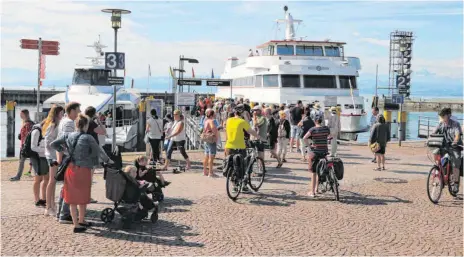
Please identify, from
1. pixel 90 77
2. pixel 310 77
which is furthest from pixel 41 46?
pixel 310 77

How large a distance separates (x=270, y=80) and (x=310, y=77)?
87.4 inches

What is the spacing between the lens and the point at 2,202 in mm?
9086

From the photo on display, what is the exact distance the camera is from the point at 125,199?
7.75 metres

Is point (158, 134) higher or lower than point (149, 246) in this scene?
higher

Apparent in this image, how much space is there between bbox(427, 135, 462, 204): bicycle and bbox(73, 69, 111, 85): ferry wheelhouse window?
77.6 ft

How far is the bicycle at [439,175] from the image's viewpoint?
9641 millimetres

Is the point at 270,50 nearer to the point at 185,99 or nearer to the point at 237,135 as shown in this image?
the point at 185,99

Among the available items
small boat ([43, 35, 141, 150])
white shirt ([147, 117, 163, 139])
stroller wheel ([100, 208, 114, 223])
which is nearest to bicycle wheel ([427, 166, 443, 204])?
stroller wheel ([100, 208, 114, 223])

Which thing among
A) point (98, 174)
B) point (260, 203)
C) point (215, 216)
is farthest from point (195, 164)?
point (215, 216)

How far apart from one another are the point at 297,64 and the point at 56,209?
22364 millimetres

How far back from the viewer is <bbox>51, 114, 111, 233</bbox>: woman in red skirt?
7.09 metres

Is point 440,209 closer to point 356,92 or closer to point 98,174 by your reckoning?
point 98,174

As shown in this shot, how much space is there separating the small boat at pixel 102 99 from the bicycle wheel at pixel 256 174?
44.7 feet

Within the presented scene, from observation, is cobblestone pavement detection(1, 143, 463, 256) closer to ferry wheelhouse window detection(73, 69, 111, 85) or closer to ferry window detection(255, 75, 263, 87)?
ferry window detection(255, 75, 263, 87)
